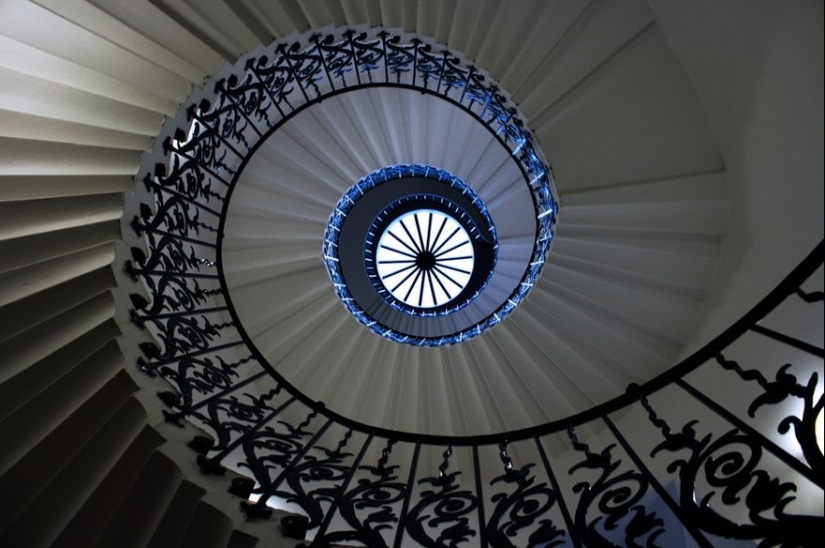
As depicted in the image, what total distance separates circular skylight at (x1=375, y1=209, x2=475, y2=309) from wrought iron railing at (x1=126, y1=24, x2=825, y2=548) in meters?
5.26

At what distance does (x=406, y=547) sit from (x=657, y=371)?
4.20m

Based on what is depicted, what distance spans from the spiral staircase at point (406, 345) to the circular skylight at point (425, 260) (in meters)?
2.96

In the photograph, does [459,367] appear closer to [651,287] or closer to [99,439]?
[651,287]

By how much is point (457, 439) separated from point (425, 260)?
939 centimetres

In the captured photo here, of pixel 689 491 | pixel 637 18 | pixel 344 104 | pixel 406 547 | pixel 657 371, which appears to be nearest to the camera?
pixel 689 491

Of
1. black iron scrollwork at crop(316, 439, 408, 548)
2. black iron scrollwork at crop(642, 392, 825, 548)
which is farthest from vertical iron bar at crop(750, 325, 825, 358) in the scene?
black iron scrollwork at crop(316, 439, 408, 548)

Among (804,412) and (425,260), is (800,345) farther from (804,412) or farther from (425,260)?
(425,260)

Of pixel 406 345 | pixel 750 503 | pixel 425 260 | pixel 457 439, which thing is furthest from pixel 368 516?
pixel 425 260

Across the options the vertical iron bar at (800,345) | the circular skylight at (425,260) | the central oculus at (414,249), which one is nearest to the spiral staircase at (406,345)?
the vertical iron bar at (800,345)

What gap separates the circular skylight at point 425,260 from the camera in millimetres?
12555

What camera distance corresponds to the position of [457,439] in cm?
362

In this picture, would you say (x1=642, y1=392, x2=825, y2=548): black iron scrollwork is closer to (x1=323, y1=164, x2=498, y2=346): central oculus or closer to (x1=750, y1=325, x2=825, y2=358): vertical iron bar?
(x1=750, y1=325, x2=825, y2=358): vertical iron bar

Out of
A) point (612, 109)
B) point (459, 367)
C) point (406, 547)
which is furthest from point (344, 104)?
point (406, 547)

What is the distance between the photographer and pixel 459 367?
320 inches
